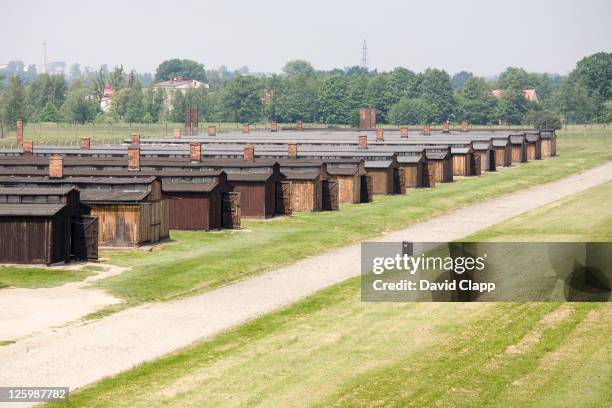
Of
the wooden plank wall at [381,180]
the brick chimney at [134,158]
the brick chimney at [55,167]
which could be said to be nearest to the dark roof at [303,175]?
the brick chimney at [134,158]

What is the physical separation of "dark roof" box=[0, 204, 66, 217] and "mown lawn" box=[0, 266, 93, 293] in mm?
2531

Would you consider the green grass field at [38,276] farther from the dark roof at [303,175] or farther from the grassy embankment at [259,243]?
the dark roof at [303,175]

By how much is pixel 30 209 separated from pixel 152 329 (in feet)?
52.5

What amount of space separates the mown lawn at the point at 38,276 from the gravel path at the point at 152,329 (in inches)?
263

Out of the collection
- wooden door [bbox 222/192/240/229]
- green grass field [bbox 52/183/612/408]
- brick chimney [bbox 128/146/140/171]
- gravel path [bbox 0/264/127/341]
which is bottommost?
green grass field [bbox 52/183/612/408]

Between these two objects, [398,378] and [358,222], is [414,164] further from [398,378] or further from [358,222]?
[398,378]

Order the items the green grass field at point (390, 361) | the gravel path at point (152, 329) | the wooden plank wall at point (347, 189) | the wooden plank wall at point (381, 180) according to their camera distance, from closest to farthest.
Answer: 1. the green grass field at point (390, 361)
2. the gravel path at point (152, 329)
3. the wooden plank wall at point (347, 189)
4. the wooden plank wall at point (381, 180)

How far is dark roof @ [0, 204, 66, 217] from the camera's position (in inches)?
2082

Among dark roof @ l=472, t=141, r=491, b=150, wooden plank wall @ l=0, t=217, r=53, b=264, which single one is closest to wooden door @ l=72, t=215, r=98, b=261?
wooden plank wall @ l=0, t=217, r=53, b=264

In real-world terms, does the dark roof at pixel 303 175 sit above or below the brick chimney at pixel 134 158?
below

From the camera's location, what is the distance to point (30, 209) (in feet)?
176

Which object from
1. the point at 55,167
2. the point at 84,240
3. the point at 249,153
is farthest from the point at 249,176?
the point at 84,240

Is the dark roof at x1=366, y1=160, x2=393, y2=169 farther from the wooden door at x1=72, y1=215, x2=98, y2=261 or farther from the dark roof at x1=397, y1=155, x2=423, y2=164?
the wooden door at x1=72, y1=215, x2=98, y2=261

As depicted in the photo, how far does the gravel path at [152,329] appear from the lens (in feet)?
112
